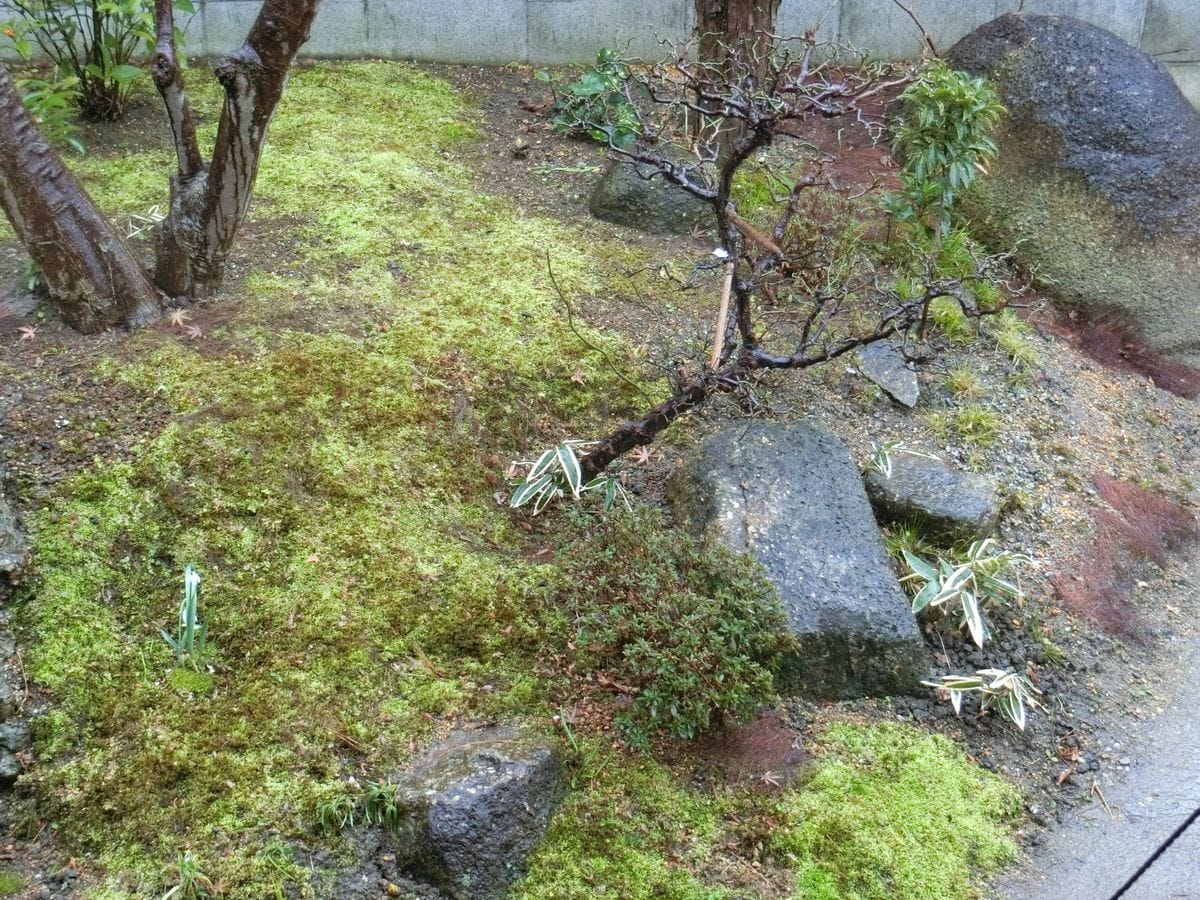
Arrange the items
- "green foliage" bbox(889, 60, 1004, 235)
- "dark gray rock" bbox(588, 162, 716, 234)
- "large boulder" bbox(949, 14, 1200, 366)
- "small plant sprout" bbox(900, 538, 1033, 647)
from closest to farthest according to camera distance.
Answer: "small plant sprout" bbox(900, 538, 1033, 647) < "green foliage" bbox(889, 60, 1004, 235) < "dark gray rock" bbox(588, 162, 716, 234) < "large boulder" bbox(949, 14, 1200, 366)

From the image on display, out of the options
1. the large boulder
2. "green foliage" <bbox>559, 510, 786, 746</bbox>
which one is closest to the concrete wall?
the large boulder

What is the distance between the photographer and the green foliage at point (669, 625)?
10.7ft

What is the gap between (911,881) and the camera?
10.3ft

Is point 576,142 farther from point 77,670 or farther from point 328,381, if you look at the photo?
point 77,670

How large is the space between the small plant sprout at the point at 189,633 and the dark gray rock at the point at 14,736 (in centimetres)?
47

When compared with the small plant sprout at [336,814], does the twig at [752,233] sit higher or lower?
higher

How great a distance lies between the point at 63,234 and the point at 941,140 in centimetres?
454

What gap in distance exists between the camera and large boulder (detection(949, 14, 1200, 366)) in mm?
6215

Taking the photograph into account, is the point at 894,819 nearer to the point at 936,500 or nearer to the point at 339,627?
the point at 936,500

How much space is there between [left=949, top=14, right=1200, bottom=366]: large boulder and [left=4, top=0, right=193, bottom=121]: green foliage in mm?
5231

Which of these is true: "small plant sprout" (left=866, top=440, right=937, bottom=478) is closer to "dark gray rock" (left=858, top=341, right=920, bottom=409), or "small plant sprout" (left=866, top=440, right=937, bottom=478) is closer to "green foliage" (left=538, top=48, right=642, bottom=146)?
A: "dark gray rock" (left=858, top=341, right=920, bottom=409)

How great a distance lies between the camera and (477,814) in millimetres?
2879

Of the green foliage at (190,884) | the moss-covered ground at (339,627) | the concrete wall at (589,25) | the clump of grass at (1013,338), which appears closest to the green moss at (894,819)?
the moss-covered ground at (339,627)

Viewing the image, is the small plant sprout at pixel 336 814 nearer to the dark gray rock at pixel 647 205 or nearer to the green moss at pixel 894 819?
the green moss at pixel 894 819
